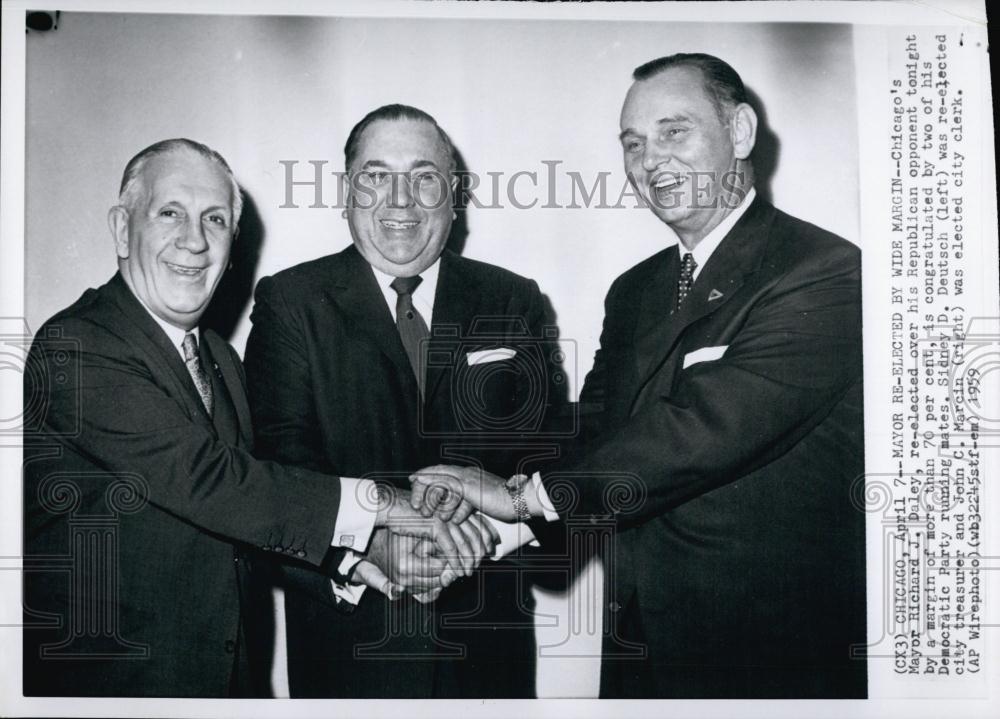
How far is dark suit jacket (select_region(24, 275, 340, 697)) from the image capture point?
2080 millimetres

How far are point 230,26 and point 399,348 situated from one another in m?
0.92

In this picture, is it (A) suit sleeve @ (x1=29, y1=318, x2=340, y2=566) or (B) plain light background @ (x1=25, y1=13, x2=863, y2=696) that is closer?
(A) suit sleeve @ (x1=29, y1=318, x2=340, y2=566)

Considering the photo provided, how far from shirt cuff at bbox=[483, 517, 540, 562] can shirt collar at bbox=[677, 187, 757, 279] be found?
74 cm

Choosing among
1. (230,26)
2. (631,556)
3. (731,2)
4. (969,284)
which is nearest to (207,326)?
(230,26)

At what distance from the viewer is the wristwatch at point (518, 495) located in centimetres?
212

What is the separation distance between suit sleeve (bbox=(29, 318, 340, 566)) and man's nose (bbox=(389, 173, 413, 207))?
2.26 ft

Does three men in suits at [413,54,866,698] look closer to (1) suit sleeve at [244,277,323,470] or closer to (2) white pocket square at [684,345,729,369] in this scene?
(2) white pocket square at [684,345,729,369]

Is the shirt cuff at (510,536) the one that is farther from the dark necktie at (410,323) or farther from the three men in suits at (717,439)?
the dark necktie at (410,323)

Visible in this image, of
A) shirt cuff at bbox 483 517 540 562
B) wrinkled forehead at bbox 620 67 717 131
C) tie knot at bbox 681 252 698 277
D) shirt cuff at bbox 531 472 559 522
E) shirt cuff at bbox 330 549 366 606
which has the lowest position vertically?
shirt cuff at bbox 330 549 366 606

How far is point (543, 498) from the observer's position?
212cm

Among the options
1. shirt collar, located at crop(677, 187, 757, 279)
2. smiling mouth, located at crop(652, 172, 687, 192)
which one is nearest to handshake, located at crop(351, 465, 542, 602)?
shirt collar, located at crop(677, 187, 757, 279)

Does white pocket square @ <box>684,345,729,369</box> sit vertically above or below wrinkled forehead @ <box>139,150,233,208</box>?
below

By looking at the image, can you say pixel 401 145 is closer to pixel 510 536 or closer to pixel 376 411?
pixel 376 411

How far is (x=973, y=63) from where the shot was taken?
2.23 metres
